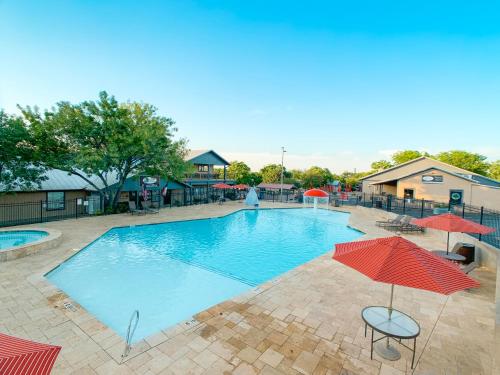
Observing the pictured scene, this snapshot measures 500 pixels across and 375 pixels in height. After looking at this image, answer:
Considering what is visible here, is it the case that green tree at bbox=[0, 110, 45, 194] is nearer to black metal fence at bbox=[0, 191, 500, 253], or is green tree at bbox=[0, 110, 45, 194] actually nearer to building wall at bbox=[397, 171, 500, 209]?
black metal fence at bbox=[0, 191, 500, 253]

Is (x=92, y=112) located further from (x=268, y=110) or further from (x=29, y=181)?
(x=268, y=110)

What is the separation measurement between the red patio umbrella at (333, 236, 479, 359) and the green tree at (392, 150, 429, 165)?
7063cm

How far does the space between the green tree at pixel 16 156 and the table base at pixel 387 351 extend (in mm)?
20901

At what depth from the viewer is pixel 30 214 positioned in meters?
16.8

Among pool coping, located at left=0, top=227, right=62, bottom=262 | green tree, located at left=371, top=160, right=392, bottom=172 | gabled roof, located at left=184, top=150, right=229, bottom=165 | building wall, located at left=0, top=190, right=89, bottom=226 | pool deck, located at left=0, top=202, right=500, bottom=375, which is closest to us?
pool deck, located at left=0, top=202, right=500, bottom=375

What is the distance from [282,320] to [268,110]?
85.9 ft

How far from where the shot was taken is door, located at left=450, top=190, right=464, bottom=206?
2250 centimetres

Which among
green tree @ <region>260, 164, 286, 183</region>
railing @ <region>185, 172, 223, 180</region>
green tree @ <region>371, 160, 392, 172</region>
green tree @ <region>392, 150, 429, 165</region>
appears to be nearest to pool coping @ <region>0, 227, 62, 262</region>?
railing @ <region>185, 172, 223, 180</region>

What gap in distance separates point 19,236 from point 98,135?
26.3 ft

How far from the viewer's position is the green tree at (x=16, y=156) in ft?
47.8

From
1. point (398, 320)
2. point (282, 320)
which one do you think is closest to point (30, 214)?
point (282, 320)

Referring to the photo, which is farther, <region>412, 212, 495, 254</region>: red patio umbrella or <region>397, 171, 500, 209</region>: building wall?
<region>397, 171, 500, 209</region>: building wall

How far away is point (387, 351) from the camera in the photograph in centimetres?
438

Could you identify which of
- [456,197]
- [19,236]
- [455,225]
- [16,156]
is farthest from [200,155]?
[456,197]
